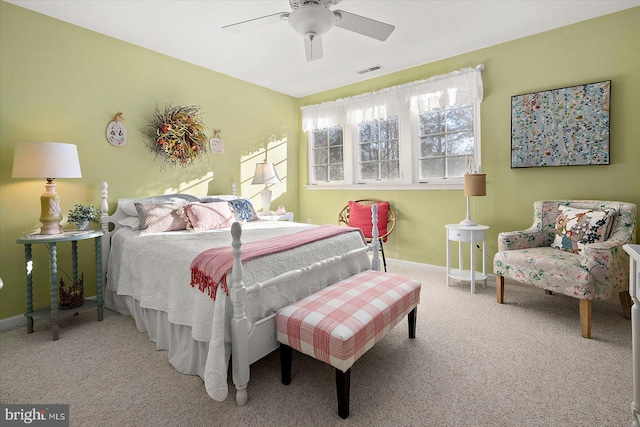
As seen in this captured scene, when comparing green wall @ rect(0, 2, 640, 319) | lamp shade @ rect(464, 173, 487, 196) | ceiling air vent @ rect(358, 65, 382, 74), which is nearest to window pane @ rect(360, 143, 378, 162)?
green wall @ rect(0, 2, 640, 319)

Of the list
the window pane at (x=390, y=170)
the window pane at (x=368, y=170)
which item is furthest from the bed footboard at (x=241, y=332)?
the window pane at (x=368, y=170)

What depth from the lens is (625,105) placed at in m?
2.92

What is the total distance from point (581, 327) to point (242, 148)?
4.08 meters

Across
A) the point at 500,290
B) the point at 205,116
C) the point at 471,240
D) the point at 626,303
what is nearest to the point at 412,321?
the point at 500,290

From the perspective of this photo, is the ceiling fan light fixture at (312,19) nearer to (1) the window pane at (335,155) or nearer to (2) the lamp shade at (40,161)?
(2) the lamp shade at (40,161)

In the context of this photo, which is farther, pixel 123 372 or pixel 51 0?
pixel 51 0

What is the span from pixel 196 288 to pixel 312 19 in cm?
183

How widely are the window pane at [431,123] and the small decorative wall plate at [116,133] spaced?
136 inches

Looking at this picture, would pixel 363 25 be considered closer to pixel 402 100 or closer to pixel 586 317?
pixel 402 100

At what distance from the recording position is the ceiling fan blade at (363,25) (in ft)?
7.02

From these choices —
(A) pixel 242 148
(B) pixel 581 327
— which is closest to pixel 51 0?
(A) pixel 242 148

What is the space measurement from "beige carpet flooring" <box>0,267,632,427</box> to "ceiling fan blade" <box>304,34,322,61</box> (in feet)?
7.16

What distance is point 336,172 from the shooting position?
5.12 meters

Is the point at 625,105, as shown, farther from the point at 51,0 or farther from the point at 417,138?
the point at 51,0
